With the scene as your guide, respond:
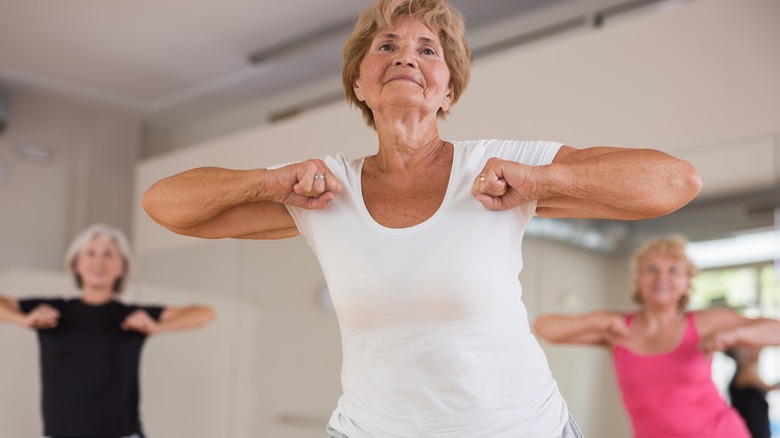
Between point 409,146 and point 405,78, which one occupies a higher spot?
point 405,78

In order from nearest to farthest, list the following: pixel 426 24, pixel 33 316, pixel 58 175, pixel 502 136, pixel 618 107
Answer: pixel 426 24, pixel 618 107, pixel 33 316, pixel 502 136, pixel 58 175

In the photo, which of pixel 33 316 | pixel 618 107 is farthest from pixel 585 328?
pixel 33 316

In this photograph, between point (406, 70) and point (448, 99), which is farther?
point (448, 99)

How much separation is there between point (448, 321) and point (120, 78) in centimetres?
437

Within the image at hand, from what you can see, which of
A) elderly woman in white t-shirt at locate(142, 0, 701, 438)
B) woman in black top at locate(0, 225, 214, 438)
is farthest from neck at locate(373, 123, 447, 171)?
woman in black top at locate(0, 225, 214, 438)

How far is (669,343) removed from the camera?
10.0ft

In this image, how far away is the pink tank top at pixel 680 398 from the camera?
2891 mm

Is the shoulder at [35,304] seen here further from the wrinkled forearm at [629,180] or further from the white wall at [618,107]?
the wrinkled forearm at [629,180]

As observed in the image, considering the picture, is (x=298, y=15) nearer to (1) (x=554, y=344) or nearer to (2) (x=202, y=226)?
(1) (x=554, y=344)

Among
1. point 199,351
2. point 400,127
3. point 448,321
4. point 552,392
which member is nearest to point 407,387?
point 448,321

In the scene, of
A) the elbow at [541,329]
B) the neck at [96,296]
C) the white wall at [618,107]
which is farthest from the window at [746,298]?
the neck at [96,296]

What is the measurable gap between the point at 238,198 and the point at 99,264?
2582 millimetres

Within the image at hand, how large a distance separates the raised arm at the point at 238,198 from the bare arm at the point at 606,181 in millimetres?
259

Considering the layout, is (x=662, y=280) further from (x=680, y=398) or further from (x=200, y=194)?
(x=200, y=194)
